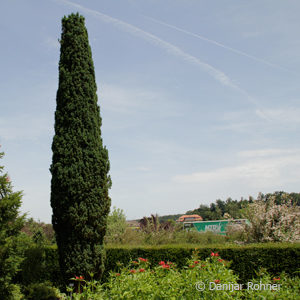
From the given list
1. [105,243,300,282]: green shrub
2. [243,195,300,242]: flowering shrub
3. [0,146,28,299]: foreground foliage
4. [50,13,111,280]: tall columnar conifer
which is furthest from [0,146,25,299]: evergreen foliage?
[243,195,300,242]: flowering shrub

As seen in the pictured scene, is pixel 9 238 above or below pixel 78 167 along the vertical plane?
below

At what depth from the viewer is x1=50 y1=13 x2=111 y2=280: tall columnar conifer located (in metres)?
7.40

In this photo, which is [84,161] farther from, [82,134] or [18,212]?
[18,212]

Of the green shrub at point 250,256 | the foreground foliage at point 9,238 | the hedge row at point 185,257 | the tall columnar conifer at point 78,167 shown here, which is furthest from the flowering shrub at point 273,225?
the foreground foliage at point 9,238

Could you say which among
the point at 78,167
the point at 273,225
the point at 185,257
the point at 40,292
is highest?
the point at 78,167

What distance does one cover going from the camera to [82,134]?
7.75 metres

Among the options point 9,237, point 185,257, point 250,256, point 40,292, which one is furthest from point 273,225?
point 9,237

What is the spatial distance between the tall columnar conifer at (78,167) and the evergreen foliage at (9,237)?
1082mm

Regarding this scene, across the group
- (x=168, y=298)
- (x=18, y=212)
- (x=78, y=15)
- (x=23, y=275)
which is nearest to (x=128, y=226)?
(x=23, y=275)

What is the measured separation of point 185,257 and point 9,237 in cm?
430

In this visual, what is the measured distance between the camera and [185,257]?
826 centimetres

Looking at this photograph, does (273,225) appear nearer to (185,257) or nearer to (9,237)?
(185,257)

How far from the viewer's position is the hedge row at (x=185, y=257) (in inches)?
299

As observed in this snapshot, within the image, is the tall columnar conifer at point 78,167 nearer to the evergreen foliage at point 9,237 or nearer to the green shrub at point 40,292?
the green shrub at point 40,292
